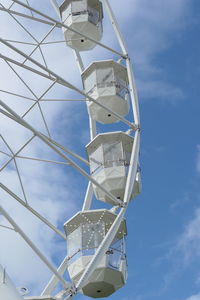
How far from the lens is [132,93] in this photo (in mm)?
16828

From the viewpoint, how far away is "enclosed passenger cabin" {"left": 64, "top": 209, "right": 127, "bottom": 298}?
13.7 metres

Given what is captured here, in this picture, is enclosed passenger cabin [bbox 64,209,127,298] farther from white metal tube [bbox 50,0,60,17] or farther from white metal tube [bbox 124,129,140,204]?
white metal tube [bbox 50,0,60,17]

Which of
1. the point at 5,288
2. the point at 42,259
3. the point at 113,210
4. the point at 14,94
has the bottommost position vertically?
the point at 5,288

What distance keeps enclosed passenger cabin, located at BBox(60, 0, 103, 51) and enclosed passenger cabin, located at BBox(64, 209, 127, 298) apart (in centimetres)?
589

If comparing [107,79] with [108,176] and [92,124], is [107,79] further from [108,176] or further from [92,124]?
[108,176]

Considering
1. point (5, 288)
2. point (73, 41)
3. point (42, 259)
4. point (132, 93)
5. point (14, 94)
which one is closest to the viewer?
point (5, 288)

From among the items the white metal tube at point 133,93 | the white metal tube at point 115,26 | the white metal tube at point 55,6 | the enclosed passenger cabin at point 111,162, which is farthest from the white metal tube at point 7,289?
the white metal tube at point 55,6

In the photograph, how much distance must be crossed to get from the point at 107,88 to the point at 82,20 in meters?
2.56

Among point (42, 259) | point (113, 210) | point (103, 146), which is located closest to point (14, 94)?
point (103, 146)

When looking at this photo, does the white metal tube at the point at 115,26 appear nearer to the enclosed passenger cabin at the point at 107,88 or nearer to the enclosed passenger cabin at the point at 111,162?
the enclosed passenger cabin at the point at 107,88

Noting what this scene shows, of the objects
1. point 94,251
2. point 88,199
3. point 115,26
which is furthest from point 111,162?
point 115,26

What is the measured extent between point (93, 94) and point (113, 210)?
3.99 m

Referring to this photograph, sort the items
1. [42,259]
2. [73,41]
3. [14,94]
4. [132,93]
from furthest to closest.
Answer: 1. [73,41]
2. [132,93]
3. [14,94]
4. [42,259]

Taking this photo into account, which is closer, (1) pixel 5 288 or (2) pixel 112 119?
(1) pixel 5 288
